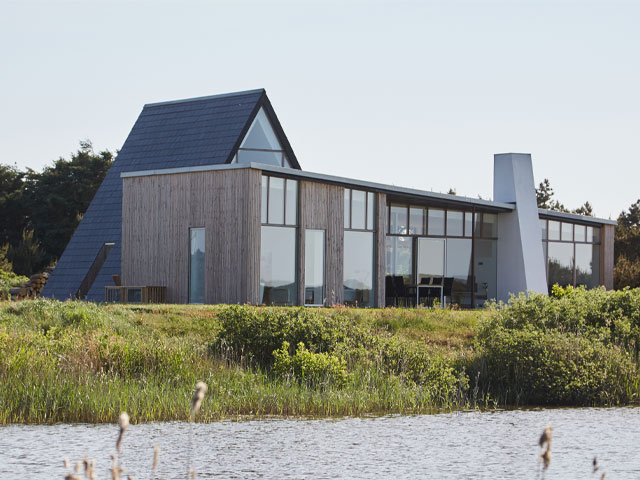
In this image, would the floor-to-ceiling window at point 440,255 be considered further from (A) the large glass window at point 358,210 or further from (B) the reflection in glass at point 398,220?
(A) the large glass window at point 358,210

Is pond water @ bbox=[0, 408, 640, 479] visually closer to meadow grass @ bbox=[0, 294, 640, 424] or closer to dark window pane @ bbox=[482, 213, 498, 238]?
meadow grass @ bbox=[0, 294, 640, 424]

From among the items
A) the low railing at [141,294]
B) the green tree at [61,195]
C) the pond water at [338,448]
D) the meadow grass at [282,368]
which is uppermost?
the green tree at [61,195]

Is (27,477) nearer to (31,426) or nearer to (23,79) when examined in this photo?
(31,426)

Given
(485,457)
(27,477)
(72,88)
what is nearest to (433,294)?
(72,88)

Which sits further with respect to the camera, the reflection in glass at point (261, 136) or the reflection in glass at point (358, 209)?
the reflection in glass at point (261, 136)

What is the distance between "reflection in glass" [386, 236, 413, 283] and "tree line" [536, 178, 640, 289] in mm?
8782

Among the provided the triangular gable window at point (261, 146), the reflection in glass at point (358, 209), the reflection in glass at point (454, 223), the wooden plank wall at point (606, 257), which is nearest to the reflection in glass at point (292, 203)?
the reflection in glass at point (358, 209)

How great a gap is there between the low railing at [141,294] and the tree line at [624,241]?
53.8 ft

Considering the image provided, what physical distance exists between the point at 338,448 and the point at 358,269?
586 inches

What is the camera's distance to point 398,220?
1025 inches

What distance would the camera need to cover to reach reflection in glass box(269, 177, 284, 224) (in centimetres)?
2139

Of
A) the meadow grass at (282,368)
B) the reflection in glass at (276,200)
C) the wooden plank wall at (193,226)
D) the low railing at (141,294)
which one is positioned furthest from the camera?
the low railing at (141,294)

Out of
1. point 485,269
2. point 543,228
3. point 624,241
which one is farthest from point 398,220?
point 624,241

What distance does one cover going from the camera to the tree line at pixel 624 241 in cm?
3266
